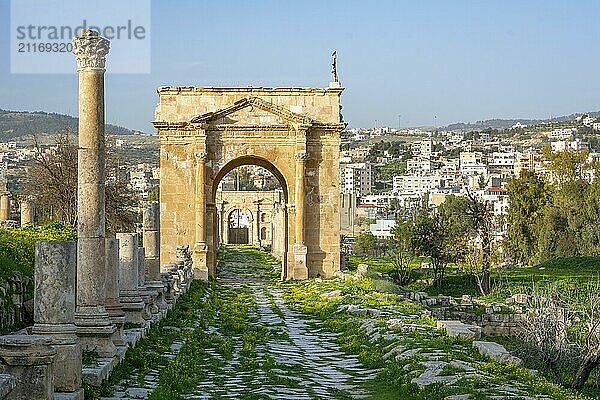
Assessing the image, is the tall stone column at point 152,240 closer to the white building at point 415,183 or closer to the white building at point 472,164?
the white building at point 415,183

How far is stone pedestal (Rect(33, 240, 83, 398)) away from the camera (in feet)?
34.0

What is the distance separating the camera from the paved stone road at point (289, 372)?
1237 cm

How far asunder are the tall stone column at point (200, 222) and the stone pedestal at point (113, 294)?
1715 cm

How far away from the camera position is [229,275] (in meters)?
35.5

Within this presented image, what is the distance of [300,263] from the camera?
3184 cm

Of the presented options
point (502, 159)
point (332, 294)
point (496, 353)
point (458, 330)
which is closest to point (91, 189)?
point (496, 353)

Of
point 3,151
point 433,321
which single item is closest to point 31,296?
point 433,321

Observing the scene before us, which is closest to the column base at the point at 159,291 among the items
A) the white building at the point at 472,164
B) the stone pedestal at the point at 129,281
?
the stone pedestal at the point at 129,281

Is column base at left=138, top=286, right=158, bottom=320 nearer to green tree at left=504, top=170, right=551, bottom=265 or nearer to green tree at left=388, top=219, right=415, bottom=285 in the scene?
green tree at left=388, top=219, right=415, bottom=285

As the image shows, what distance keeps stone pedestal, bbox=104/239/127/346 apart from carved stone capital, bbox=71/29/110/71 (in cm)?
248

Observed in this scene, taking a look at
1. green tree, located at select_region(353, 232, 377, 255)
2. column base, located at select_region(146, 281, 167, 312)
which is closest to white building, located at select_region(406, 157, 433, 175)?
green tree, located at select_region(353, 232, 377, 255)

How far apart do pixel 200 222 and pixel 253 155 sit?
264 cm

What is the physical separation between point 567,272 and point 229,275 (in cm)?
1218

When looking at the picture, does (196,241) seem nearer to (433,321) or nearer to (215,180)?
(215,180)
